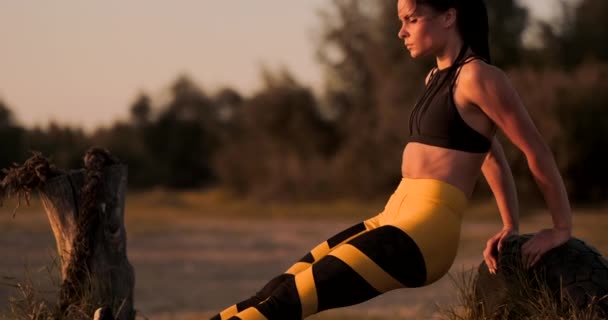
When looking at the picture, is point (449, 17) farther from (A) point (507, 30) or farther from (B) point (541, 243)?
(A) point (507, 30)

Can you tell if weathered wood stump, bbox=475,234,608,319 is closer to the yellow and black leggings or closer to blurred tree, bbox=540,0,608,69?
the yellow and black leggings

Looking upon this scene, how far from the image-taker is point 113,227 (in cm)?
438

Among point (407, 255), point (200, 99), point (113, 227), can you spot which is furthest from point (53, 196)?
point (200, 99)

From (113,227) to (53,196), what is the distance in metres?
0.31

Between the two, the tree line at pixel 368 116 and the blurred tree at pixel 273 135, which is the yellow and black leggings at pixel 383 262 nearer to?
the tree line at pixel 368 116

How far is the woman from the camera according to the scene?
326 cm

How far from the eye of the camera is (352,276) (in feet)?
10.7

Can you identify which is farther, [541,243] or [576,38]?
[576,38]

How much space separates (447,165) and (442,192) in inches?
4.5

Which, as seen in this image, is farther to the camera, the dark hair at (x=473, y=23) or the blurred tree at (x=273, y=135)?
the blurred tree at (x=273, y=135)

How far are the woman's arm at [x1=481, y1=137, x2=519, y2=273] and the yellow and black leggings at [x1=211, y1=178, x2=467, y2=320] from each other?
46 centimetres

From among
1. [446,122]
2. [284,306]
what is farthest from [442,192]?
[284,306]

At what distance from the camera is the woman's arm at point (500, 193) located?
12.4ft

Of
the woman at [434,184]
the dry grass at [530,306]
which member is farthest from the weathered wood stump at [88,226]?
the dry grass at [530,306]
